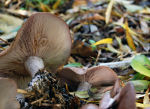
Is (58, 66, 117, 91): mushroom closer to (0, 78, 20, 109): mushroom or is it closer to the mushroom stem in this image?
the mushroom stem

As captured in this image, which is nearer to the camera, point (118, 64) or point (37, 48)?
point (37, 48)

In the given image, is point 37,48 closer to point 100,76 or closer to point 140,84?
point 100,76

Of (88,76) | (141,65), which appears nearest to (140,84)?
(141,65)

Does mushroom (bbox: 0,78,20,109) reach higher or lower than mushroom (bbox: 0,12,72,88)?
lower

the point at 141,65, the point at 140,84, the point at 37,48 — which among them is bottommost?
the point at 140,84

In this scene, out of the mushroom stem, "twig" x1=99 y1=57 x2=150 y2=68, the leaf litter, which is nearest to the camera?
the leaf litter

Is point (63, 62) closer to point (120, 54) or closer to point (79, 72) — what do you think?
point (79, 72)

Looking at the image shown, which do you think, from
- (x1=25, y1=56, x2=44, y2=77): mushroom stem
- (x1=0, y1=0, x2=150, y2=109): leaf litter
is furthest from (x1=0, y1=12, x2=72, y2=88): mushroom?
(x1=0, y1=0, x2=150, y2=109): leaf litter
